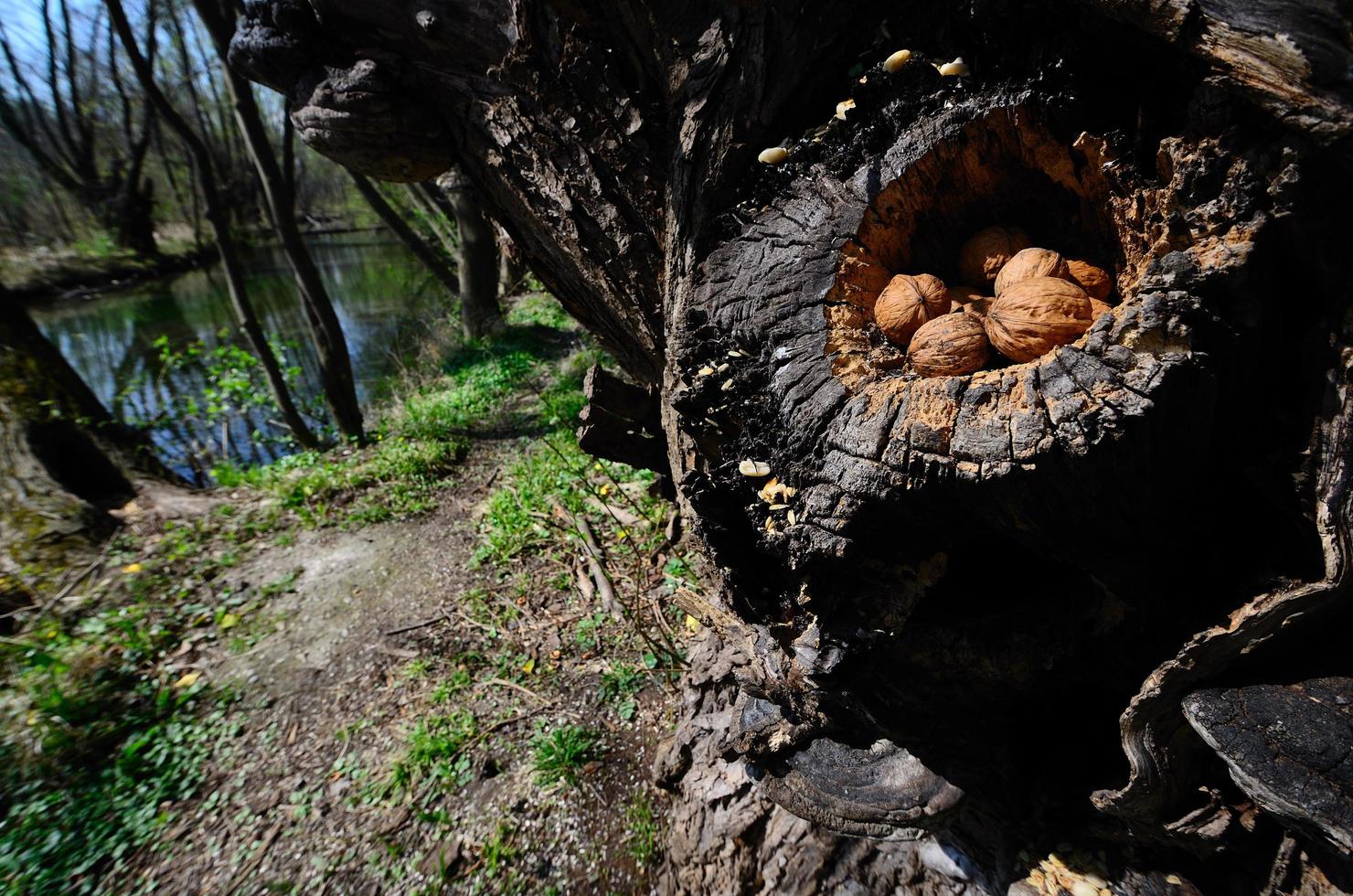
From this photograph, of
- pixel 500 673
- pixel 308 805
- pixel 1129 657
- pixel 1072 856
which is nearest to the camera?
pixel 1129 657

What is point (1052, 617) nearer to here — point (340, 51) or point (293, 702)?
point (340, 51)

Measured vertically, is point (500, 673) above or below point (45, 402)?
below

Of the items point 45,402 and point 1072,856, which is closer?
point 1072,856

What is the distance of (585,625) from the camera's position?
10.4 ft

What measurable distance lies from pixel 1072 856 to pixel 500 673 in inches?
91.3

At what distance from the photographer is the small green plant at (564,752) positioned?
8.27 ft

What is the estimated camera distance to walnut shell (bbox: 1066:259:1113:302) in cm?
134

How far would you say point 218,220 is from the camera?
5848 mm

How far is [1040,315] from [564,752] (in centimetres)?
228

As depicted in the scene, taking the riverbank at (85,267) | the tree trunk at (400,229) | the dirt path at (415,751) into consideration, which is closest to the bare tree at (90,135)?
the riverbank at (85,267)

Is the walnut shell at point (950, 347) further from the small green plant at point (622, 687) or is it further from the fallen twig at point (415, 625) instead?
the fallen twig at point (415, 625)

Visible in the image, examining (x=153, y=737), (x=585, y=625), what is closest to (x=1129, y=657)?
(x=585, y=625)

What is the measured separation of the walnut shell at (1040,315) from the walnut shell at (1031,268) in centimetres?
6

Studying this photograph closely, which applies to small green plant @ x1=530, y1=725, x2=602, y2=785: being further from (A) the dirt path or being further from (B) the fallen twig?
(B) the fallen twig
